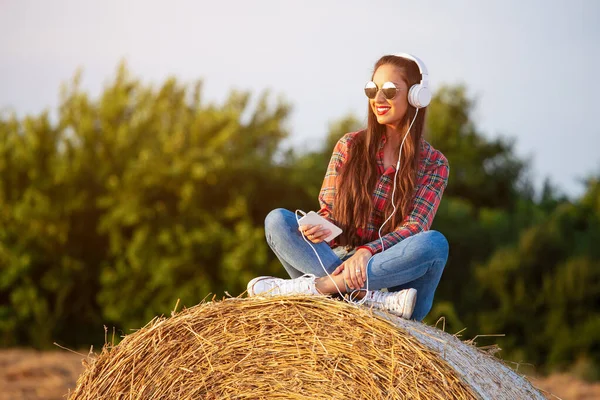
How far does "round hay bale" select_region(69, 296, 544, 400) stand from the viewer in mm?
3420

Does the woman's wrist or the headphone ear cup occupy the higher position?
the headphone ear cup

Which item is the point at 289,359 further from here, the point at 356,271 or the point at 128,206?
the point at 128,206

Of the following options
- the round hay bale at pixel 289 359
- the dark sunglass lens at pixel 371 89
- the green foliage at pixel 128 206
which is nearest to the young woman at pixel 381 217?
the dark sunglass lens at pixel 371 89

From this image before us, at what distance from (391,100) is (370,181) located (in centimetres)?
38

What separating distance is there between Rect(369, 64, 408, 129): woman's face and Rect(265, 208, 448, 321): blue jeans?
2.00ft

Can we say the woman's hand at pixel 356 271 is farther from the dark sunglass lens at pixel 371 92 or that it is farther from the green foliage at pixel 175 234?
the green foliage at pixel 175 234

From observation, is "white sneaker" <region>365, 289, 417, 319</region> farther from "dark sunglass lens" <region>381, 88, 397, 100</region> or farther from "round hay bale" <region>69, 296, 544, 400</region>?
"dark sunglass lens" <region>381, 88, 397, 100</region>

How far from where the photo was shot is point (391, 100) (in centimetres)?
396

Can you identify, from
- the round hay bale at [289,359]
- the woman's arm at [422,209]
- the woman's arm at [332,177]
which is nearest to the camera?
the round hay bale at [289,359]

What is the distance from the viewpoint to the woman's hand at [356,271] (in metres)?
3.67

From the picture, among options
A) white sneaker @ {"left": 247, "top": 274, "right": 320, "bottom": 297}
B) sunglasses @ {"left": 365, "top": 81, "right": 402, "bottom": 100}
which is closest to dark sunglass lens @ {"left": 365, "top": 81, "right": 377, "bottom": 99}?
sunglasses @ {"left": 365, "top": 81, "right": 402, "bottom": 100}

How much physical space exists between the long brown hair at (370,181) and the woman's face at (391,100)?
0.03 meters

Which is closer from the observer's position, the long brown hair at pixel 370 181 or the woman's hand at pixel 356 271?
the woman's hand at pixel 356 271

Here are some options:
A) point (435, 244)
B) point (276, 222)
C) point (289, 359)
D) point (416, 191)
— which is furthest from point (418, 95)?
point (289, 359)
